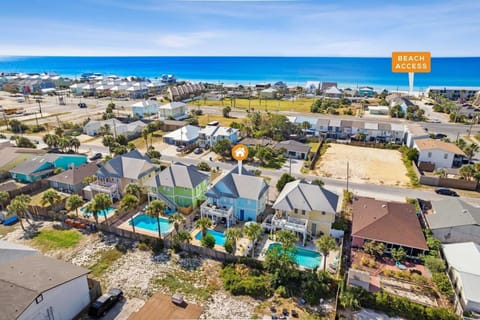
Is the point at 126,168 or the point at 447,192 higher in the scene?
the point at 126,168

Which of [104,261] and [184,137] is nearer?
[104,261]

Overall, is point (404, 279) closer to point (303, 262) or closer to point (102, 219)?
point (303, 262)

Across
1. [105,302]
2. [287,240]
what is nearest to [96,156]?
[105,302]

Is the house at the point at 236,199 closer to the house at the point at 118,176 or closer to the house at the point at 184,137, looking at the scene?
the house at the point at 118,176

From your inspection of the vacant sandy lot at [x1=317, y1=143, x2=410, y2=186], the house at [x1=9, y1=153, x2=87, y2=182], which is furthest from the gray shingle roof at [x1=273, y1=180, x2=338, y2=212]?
the house at [x1=9, y1=153, x2=87, y2=182]

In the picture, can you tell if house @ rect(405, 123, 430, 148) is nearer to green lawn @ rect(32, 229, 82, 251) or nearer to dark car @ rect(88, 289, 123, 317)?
dark car @ rect(88, 289, 123, 317)

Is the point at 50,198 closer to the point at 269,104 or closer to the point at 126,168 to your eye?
the point at 126,168

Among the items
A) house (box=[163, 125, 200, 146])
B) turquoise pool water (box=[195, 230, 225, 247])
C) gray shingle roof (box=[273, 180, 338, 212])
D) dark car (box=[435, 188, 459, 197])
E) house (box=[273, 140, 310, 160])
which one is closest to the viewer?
turquoise pool water (box=[195, 230, 225, 247])
